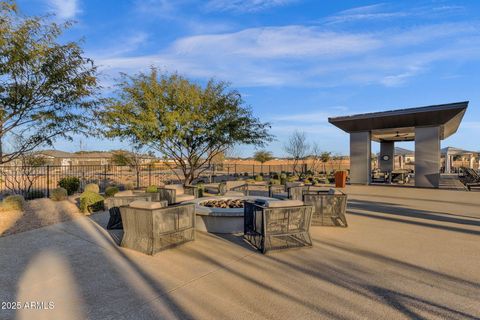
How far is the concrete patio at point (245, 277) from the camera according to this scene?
292 cm

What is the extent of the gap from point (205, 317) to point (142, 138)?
8509 millimetres

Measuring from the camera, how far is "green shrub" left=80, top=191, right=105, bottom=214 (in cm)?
806

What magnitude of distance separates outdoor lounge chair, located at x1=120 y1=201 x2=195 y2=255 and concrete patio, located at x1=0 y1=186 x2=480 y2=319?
0.70 ft

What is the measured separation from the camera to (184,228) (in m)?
5.18

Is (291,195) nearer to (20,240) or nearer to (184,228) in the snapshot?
(184,228)

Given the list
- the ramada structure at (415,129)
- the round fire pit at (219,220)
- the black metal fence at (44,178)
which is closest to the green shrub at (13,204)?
the black metal fence at (44,178)

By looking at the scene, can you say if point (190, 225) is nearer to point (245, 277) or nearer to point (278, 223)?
point (278, 223)

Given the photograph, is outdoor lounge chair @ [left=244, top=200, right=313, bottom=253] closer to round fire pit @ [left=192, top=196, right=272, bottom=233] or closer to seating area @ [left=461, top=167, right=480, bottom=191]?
round fire pit @ [left=192, top=196, right=272, bottom=233]

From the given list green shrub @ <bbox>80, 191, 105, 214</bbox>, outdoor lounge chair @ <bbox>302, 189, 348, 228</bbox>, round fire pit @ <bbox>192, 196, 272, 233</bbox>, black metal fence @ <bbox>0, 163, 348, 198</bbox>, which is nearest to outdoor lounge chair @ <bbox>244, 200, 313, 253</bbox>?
round fire pit @ <bbox>192, 196, 272, 233</bbox>

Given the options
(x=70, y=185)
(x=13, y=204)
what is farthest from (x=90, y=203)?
(x=70, y=185)

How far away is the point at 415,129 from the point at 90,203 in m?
15.9

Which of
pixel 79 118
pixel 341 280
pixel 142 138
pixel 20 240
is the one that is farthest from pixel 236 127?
pixel 341 280

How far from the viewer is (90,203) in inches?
319

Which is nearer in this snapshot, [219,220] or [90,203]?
[219,220]
